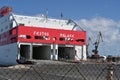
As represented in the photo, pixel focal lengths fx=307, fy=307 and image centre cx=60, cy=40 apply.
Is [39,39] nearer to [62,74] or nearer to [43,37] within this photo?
[43,37]

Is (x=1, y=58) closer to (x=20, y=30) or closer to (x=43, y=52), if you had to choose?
(x=43, y=52)

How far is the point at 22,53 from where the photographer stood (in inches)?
2368

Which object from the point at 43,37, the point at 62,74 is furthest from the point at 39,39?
the point at 62,74

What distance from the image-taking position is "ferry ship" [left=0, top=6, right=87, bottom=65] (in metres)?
50.8

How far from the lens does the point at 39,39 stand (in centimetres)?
5169

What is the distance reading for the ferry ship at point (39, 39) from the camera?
5076 centimetres

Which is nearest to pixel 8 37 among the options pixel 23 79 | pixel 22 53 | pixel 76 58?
pixel 22 53

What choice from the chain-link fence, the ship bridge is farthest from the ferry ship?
the chain-link fence

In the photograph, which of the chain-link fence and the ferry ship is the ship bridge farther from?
the chain-link fence

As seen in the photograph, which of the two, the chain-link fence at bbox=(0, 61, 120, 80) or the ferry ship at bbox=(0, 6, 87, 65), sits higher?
the ferry ship at bbox=(0, 6, 87, 65)

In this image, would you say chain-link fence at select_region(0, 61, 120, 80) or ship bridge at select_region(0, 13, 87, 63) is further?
ship bridge at select_region(0, 13, 87, 63)

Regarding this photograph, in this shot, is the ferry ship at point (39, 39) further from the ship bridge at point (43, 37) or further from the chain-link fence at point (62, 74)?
the chain-link fence at point (62, 74)

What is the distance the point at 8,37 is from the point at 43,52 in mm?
7221

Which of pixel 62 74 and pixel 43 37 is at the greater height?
pixel 43 37
